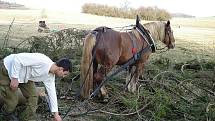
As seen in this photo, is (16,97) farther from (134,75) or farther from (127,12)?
(127,12)

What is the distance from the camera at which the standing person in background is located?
14.8 feet

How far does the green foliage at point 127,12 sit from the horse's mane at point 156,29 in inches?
915

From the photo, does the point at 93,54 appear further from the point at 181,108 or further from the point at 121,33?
the point at 181,108

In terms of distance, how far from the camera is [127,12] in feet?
113

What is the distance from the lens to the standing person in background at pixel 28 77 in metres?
4.50

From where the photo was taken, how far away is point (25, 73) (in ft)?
15.3

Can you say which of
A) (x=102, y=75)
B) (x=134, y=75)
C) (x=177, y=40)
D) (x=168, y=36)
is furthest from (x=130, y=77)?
(x=177, y=40)

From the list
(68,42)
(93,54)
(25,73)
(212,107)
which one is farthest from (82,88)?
(68,42)

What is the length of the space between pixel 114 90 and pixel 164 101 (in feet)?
4.32

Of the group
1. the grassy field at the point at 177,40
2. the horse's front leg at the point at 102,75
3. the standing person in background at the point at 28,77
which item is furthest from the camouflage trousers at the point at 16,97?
the grassy field at the point at 177,40

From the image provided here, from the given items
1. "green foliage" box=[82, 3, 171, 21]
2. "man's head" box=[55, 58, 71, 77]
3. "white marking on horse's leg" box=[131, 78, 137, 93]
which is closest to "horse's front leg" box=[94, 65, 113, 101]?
"white marking on horse's leg" box=[131, 78, 137, 93]

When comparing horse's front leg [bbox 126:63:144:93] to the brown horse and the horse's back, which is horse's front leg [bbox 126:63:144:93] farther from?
the horse's back

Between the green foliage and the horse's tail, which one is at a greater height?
the horse's tail

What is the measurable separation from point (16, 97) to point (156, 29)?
3.86 metres
